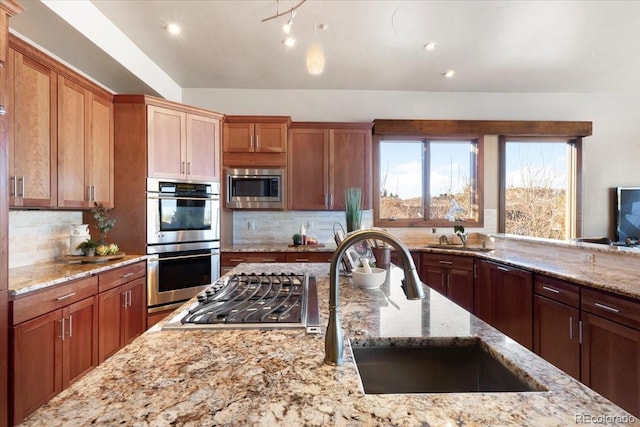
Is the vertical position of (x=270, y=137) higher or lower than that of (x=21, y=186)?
higher

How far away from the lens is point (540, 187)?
3.99m

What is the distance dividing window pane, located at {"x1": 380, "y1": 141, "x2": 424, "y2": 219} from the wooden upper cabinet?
1433 mm

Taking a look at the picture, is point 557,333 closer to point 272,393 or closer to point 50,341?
point 272,393

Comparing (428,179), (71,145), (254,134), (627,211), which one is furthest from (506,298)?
(71,145)

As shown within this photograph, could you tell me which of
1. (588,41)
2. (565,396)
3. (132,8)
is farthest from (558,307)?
(132,8)

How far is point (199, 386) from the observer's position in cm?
61

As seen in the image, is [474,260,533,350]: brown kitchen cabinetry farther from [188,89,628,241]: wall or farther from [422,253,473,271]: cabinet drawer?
[188,89,628,241]: wall

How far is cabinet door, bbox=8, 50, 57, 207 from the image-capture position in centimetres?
183

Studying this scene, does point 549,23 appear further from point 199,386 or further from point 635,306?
point 199,386

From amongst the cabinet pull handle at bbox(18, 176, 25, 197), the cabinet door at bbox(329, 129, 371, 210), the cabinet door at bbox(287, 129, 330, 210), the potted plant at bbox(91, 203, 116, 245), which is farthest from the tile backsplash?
the cabinet door at bbox(329, 129, 371, 210)

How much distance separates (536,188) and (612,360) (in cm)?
298

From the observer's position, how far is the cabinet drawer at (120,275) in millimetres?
2168

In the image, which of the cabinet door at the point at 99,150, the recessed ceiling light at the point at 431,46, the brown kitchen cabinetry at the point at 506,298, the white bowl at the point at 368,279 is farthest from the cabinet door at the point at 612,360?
the cabinet door at the point at 99,150

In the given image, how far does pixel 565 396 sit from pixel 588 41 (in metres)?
3.56
